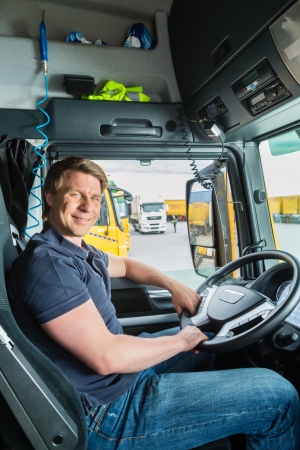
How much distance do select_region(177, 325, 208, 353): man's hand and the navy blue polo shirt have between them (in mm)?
224

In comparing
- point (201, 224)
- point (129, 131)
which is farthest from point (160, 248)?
point (129, 131)

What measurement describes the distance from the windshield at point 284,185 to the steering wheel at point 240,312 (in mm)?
696

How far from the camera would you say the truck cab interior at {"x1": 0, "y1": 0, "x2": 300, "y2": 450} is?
1510 mm

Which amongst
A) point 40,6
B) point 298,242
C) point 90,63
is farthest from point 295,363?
point 40,6

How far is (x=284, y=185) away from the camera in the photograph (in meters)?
2.19

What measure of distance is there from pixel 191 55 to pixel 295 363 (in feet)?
5.79

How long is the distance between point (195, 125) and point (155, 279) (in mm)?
1078

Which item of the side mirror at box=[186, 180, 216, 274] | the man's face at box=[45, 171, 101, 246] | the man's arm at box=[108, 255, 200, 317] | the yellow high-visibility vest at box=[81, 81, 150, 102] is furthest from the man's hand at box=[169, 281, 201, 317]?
the yellow high-visibility vest at box=[81, 81, 150, 102]

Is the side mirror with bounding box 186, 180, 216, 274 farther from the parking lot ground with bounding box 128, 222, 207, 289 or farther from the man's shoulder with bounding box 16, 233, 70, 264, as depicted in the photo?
the man's shoulder with bounding box 16, 233, 70, 264

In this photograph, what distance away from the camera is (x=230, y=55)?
1751 millimetres

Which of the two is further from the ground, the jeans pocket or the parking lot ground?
the parking lot ground

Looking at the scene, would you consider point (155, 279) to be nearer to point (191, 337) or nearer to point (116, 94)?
point (191, 337)

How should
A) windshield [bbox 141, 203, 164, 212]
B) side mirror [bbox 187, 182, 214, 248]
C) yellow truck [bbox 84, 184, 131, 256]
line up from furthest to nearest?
1. windshield [bbox 141, 203, 164, 212]
2. yellow truck [bbox 84, 184, 131, 256]
3. side mirror [bbox 187, 182, 214, 248]

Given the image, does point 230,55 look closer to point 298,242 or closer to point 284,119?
point 284,119
